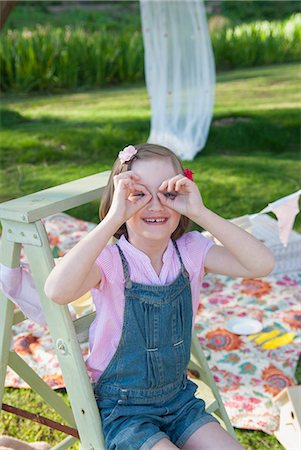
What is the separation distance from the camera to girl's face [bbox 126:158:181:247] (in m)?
1.91

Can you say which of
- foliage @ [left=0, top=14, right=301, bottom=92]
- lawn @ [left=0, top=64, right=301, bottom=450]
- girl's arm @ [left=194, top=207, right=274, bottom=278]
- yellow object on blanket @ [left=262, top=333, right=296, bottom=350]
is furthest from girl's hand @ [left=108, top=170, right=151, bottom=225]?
foliage @ [left=0, top=14, right=301, bottom=92]

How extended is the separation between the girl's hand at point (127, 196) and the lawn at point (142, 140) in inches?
106

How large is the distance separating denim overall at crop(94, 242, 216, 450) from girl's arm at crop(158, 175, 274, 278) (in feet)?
0.58

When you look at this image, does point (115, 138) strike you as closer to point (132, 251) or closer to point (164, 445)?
point (132, 251)

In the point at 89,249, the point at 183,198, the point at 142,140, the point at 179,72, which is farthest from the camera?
the point at 142,140

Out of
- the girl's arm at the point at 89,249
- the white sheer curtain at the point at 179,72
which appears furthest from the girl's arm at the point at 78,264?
the white sheer curtain at the point at 179,72

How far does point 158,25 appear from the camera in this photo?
20.5 ft

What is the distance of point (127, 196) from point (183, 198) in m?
0.15

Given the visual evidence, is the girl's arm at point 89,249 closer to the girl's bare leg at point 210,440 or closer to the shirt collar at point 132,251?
the shirt collar at point 132,251

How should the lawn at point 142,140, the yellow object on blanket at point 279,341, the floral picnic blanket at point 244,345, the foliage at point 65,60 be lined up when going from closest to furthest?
1. the floral picnic blanket at point 244,345
2. the yellow object on blanket at point 279,341
3. the lawn at point 142,140
4. the foliage at point 65,60

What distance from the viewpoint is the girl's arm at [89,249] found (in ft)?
5.96

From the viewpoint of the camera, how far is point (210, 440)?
6.33 feet

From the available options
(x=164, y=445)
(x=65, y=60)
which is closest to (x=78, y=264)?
(x=164, y=445)

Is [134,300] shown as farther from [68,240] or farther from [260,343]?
[68,240]
